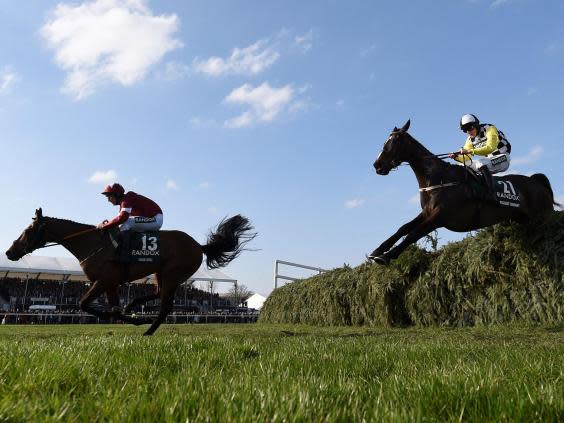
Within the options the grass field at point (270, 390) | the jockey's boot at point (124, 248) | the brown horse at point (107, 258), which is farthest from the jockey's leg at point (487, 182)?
the jockey's boot at point (124, 248)

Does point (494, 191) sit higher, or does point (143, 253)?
point (494, 191)

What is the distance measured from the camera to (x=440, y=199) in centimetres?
761

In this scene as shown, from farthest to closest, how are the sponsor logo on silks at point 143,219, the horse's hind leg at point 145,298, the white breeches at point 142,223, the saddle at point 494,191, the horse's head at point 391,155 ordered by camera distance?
the horse's hind leg at point 145,298
the sponsor logo on silks at point 143,219
the white breeches at point 142,223
the horse's head at point 391,155
the saddle at point 494,191

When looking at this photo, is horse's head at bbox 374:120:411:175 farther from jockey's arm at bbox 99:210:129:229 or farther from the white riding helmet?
jockey's arm at bbox 99:210:129:229

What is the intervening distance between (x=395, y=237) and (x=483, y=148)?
2.39 metres

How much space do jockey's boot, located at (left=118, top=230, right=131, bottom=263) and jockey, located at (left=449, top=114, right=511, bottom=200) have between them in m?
6.32

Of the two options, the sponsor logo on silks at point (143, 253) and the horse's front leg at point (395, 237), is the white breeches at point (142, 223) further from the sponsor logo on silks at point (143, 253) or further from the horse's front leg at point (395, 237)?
the horse's front leg at point (395, 237)

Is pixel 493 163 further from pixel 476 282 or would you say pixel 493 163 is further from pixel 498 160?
pixel 476 282

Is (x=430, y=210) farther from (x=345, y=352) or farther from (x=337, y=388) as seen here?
(x=337, y=388)

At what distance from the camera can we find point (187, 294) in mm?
35562

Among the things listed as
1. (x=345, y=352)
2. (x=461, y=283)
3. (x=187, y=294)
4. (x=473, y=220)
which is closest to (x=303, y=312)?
(x=461, y=283)

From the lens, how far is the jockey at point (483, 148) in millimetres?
8133

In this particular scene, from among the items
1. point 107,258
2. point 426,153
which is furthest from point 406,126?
point 107,258

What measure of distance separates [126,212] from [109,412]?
25.1ft
